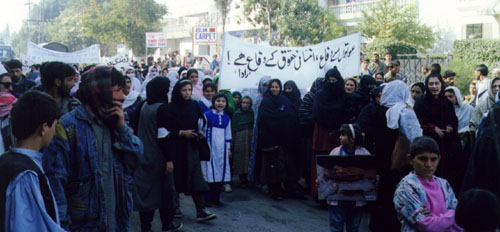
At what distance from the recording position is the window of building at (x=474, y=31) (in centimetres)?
2405

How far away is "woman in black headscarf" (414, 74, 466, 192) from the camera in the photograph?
211 inches

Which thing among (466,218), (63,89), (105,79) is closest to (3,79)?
Result: (63,89)

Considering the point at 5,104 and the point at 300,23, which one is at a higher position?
the point at 300,23

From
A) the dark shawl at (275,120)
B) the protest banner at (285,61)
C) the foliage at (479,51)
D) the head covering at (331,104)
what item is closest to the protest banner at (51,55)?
the protest banner at (285,61)

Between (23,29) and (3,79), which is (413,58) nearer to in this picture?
(3,79)

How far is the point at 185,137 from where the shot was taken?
18.7 feet

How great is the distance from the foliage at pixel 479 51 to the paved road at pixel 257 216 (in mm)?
14388

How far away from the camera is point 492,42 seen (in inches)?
761

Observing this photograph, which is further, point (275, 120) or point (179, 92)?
point (275, 120)

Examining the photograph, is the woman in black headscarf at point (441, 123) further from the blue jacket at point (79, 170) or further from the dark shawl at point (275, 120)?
the blue jacket at point (79, 170)

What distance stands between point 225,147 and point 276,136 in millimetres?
764

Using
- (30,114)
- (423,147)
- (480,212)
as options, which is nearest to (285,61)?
(423,147)

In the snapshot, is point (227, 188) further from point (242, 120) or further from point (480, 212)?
point (480, 212)

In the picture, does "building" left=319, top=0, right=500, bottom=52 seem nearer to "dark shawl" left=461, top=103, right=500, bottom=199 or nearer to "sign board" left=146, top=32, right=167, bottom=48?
"sign board" left=146, top=32, right=167, bottom=48
